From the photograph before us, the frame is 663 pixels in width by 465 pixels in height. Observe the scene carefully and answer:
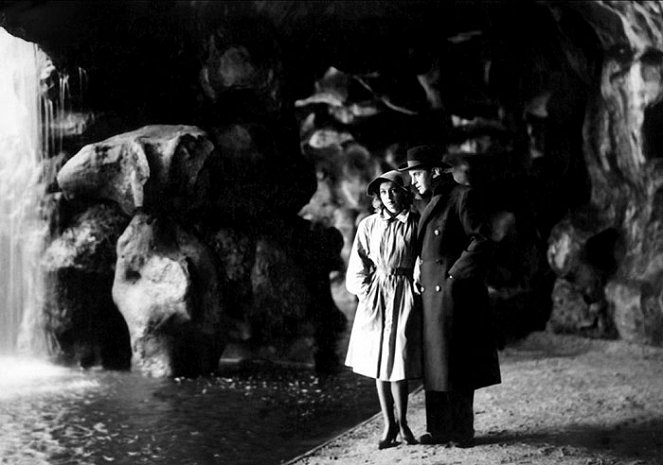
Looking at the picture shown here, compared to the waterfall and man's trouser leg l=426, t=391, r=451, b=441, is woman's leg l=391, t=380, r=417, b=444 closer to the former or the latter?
man's trouser leg l=426, t=391, r=451, b=441

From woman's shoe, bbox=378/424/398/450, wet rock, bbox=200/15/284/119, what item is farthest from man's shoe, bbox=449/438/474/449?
wet rock, bbox=200/15/284/119

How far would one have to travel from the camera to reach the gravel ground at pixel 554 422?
5.16 metres

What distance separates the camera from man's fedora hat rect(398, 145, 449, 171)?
17.4 ft

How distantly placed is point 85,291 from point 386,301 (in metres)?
5.69

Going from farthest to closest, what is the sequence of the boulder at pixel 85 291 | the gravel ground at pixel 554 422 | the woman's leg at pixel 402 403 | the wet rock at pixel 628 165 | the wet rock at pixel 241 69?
the wet rock at pixel 241 69 < the boulder at pixel 85 291 < the wet rock at pixel 628 165 < the woman's leg at pixel 402 403 < the gravel ground at pixel 554 422

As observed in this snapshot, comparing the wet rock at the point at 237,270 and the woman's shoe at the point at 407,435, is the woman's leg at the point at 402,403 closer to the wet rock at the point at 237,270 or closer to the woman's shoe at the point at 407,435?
the woman's shoe at the point at 407,435

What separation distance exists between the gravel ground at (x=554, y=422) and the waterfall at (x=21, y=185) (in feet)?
16.8

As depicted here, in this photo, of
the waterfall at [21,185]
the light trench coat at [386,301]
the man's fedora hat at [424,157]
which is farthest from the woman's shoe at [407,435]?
the waterfall at [21,185]

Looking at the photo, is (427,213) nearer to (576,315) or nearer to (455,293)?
(455,293)

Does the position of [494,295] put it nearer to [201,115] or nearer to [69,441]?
[201,115]

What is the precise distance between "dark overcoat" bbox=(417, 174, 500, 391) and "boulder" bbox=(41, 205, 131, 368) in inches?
220

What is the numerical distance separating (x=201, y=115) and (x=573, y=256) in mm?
5579

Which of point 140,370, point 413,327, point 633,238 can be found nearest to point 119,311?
point 140,370

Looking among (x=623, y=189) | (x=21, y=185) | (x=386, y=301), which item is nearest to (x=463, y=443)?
(x=386, y=301)
